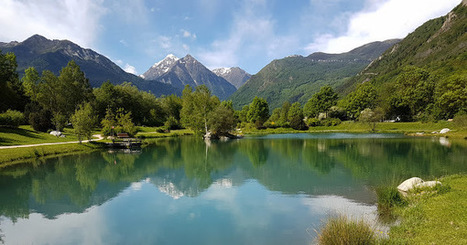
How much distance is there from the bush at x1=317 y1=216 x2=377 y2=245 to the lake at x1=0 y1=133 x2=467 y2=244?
7.98ft

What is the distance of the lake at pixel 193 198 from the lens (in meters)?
12.2

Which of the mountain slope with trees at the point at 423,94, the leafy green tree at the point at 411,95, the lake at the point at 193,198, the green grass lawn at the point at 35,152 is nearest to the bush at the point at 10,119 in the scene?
the green grass lawn at the point at 35,152

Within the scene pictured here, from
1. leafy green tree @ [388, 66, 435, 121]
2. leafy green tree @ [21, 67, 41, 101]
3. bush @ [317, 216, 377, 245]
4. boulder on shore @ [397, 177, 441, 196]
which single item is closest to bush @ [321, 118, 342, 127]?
leafy green tree @ [388, 66, 435, 121]

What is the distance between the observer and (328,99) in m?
116

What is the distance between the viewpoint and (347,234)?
26.7 ft

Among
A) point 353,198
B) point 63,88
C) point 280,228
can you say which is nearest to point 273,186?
point 353,198

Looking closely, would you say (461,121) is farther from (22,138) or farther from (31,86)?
(31,86)

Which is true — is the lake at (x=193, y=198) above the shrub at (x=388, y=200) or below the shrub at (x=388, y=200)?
below

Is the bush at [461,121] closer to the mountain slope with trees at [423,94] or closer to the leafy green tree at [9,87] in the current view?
the mountain slope with trees at [423,94]

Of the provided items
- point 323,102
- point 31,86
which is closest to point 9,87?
point 31,86

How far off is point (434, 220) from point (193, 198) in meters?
14.5

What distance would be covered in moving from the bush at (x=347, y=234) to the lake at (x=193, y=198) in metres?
2.43

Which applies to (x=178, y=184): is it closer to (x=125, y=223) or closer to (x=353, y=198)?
(x=125, y=223)

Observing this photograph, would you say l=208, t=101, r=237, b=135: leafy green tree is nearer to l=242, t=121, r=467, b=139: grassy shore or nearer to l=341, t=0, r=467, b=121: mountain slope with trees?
l=242, t=121, r=467, b=139: grassy shore
